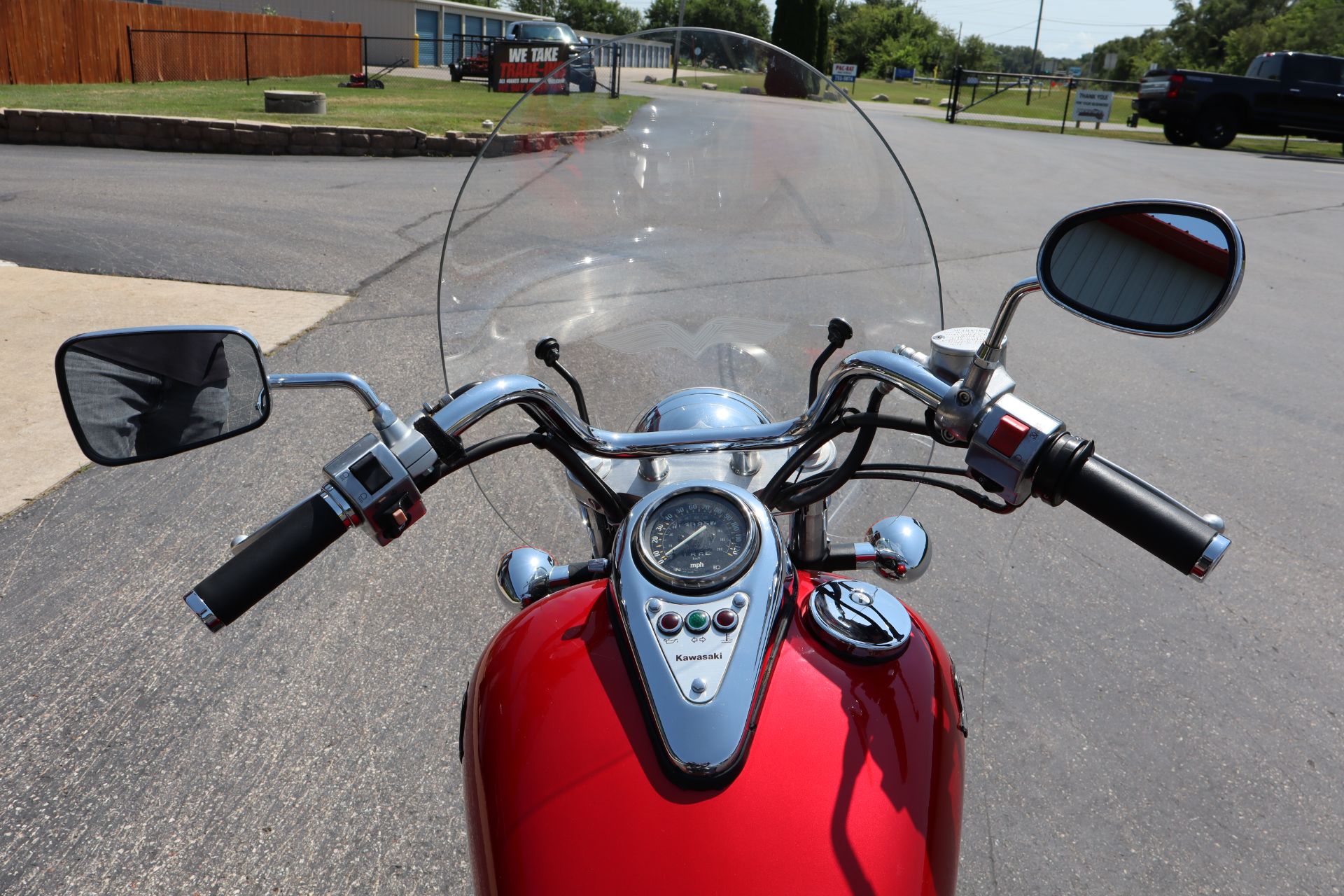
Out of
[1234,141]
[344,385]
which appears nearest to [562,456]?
[344,385]

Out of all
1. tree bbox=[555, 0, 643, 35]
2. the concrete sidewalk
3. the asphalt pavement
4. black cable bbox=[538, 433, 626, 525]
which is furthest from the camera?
tree bbox=[555, 0, 643, 35]

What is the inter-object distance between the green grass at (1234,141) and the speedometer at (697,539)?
78.3 feet

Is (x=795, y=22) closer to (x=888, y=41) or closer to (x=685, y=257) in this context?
(x=685, y=257)

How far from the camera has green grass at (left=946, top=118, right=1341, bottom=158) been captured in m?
22.4

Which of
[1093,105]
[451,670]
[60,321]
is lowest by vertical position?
[451,670]

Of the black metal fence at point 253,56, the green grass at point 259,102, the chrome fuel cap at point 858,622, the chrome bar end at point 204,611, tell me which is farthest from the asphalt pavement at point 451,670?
the black metal fence at point 253,56

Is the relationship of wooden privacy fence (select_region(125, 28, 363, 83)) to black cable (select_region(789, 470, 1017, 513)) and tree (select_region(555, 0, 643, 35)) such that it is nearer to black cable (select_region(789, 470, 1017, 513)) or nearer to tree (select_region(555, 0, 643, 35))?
black cable (select_region(789, 470, 1017, 513))

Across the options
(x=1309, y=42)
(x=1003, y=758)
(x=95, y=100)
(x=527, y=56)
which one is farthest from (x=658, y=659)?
(x=1309, y=42)

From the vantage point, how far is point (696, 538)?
3.91 ft

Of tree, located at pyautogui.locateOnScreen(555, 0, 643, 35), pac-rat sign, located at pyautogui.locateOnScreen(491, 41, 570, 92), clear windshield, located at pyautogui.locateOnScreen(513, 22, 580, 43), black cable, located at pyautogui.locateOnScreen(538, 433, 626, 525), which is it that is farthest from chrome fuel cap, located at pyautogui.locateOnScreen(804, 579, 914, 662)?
tree, located at pyautogui.locateOnScreen(555, 0, 643, 35)

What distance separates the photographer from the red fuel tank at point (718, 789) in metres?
0.97

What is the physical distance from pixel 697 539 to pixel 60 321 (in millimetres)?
6098

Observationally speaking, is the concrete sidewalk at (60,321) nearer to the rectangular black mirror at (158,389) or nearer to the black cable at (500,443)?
the rectangular black mirror at (158,389)

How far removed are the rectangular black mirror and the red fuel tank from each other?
497 millimetres
